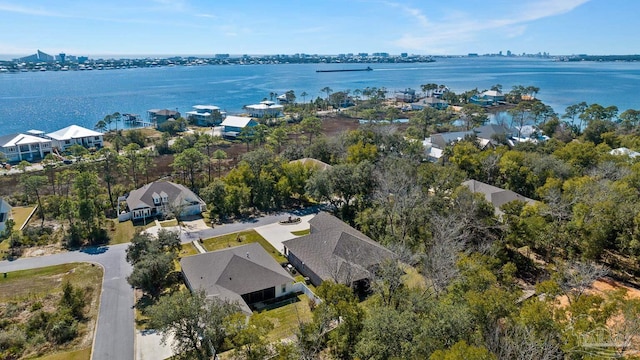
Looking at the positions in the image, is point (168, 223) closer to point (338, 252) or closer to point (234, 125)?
point (338, 252)

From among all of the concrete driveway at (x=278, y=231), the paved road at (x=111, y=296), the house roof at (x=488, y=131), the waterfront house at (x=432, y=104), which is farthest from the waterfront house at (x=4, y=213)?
the waterfront house at (x=432, y=104)

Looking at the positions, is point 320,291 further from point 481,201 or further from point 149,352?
point 481,201

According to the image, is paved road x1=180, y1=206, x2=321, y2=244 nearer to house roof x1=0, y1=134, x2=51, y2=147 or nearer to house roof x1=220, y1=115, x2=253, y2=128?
house roof x1=220, y1=115, x2=253, y2=128

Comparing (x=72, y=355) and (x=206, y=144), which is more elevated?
(x=206, y=144)

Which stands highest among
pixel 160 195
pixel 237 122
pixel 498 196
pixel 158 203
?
pixel 237 122

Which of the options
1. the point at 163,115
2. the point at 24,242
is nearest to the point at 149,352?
the point at 24,242

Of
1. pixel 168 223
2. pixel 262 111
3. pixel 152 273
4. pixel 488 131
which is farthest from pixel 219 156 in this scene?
pixel 262 111
